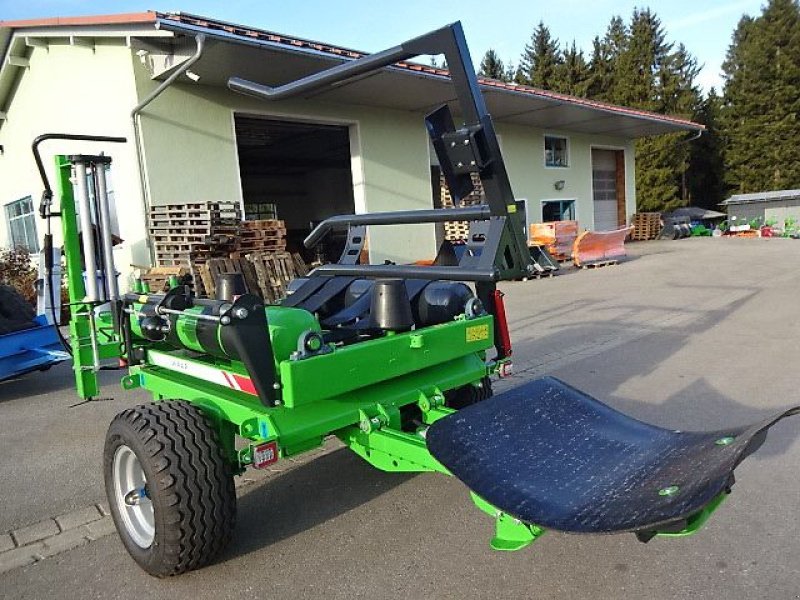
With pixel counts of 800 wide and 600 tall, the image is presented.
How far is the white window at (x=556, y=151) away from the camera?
19703mm

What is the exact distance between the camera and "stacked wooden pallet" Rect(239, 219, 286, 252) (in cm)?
1089

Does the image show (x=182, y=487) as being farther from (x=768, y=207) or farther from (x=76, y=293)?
(x=768, y=207)

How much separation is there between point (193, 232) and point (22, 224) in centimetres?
1028

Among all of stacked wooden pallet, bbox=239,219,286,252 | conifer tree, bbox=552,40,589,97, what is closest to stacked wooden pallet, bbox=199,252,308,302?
stacked wooden pallet, bbox=239,219,286,252

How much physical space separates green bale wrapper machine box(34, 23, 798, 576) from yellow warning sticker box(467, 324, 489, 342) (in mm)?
16

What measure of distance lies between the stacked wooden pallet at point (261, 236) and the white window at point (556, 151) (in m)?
11.2

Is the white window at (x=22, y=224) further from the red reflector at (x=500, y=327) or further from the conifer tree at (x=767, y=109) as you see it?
the conifer tree at (x=767, y=109)

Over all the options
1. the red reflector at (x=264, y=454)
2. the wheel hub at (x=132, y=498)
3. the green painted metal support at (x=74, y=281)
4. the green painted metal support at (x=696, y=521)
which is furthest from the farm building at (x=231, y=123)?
the green painted metal support at (x=696, y=521)

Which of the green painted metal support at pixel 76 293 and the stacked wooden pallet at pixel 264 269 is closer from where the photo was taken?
the green painted metal support at pixel 76 293

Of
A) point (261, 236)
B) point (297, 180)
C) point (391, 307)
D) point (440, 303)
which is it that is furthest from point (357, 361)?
point (297, 180)

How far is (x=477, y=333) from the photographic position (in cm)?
331

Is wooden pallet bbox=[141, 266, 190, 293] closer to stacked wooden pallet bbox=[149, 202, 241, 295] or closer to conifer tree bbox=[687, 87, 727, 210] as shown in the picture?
stacked wooden pallet bbox=[149, 202, 241, 295]

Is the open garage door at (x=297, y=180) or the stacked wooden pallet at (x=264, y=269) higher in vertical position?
the open garage door at (x=297, y=180)

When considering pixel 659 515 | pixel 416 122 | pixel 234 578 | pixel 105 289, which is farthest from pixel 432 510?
pixel 416 122
